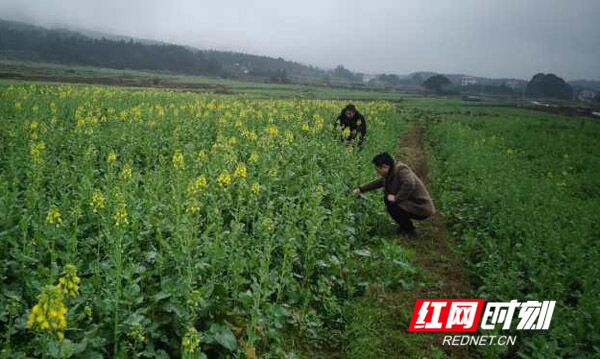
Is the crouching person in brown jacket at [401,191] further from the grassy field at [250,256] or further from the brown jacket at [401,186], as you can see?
the grassy field at [250,256]

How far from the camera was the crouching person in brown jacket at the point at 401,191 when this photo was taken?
901 centimetres

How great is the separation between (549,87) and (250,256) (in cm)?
15758

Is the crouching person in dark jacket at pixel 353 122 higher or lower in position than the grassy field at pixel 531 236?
higher

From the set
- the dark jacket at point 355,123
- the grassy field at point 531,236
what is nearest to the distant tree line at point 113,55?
the dark jacket at point 355,123

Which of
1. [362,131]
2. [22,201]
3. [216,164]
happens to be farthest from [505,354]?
[362,131]

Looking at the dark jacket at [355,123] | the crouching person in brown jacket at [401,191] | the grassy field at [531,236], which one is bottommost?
the grassy field at [531,236]

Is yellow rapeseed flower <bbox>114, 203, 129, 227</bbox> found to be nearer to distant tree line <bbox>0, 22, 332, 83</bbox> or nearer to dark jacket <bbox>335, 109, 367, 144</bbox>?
dark jacket <bbox>335, 109, 367, 144</bbox>

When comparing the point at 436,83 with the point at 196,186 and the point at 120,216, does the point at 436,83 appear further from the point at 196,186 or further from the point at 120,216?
the point at 120,216

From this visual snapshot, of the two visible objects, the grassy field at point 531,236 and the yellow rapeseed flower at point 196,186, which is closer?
the grassy field at point 531,236

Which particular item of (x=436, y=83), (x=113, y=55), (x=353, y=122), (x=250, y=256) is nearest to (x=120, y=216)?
(x=250, y=256)

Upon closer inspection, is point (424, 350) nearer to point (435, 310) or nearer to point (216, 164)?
point (435, 310)

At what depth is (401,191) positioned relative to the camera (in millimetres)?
9000

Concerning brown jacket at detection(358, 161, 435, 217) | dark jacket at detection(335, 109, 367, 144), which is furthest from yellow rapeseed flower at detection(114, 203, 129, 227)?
dark jacket at detection(335, 109, 367, 144)

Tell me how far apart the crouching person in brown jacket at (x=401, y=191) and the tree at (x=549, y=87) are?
14744 cm
